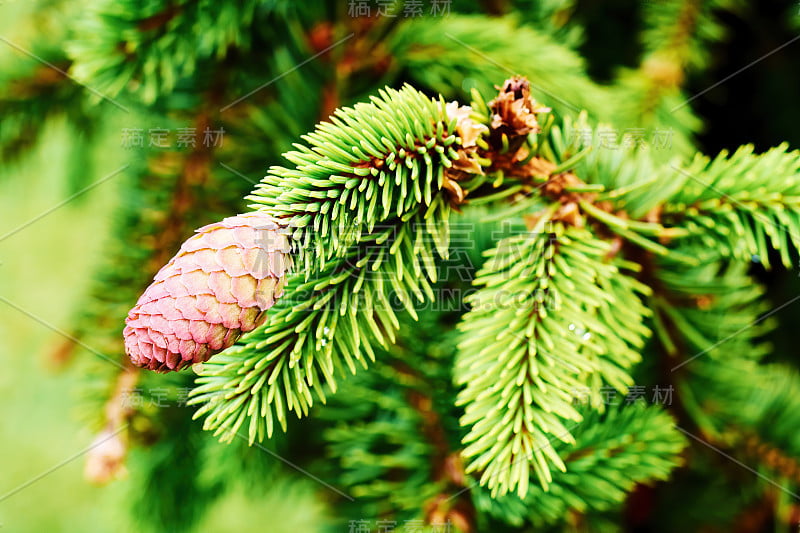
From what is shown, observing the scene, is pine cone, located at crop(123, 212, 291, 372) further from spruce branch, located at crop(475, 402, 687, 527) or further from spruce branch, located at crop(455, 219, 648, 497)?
spruce branch, located at crop(475, 402, 687, 527)

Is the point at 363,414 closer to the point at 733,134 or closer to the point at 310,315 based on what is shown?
the point at 310,315

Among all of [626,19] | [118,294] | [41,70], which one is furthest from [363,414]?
[626,19]

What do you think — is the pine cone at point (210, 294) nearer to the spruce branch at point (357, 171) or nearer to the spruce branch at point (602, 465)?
the spruce branch at point (357, 171)

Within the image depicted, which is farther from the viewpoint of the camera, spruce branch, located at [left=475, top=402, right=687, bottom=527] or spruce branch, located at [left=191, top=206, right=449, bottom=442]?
spruce branch, located at [left=475, top=402, right=687, bottom=527]

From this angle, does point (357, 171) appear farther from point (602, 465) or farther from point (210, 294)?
point (602, 465)

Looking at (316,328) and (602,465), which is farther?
(602,465)

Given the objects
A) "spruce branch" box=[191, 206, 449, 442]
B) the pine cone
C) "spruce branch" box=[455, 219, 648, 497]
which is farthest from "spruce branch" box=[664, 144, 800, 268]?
the pine cone

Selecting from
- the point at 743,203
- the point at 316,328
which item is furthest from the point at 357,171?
the point at 743,203

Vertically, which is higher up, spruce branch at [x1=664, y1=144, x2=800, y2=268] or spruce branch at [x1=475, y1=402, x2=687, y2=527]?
spruce branch at [x1=664, y1=144, x2=800, y2=268]
